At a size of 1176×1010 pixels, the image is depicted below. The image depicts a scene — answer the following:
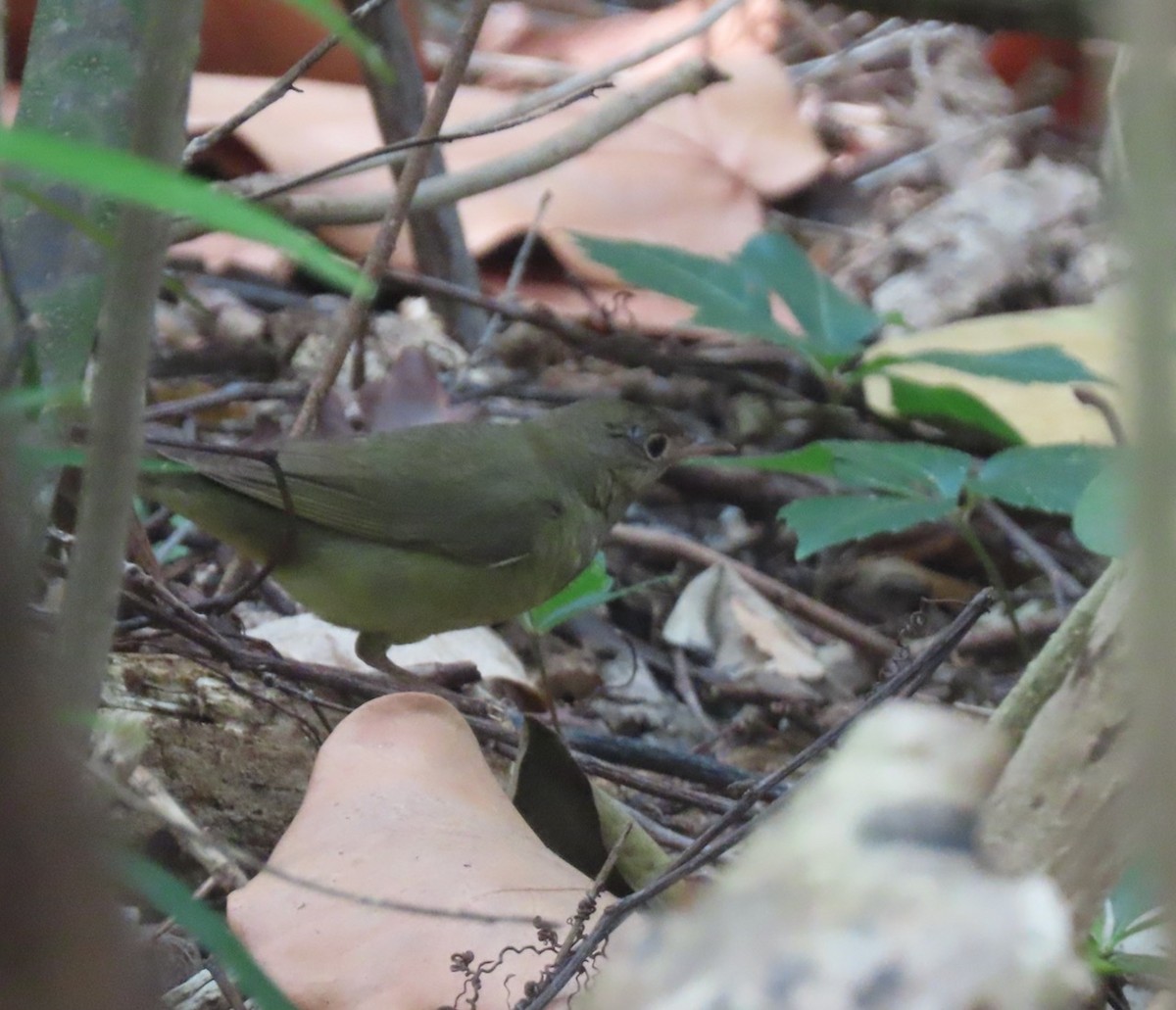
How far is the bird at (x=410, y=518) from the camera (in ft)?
11.0

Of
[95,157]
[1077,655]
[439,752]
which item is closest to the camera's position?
[95,157]

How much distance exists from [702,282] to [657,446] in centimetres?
52

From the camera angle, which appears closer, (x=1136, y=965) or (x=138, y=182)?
(x=138, y=182)

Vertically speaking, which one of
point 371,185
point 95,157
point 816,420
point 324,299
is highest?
point 95,157

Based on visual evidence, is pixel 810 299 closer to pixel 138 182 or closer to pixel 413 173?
pixel 413 173

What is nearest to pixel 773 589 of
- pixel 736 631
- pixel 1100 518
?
pixel 736 631

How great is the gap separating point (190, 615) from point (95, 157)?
165cm

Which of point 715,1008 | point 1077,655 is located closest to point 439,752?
point 1077,655

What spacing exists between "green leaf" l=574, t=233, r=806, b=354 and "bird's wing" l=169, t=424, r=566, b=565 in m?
0.74

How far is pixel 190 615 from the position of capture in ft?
7.98

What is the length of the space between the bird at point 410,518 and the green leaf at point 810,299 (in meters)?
0.80

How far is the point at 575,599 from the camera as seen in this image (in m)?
3.15

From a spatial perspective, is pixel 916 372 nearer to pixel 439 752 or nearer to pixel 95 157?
pixel 439 752

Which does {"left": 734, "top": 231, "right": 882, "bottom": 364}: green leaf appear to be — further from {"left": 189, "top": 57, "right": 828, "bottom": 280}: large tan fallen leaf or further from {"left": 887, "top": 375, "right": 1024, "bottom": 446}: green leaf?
{"left": 189, "top": 57, "right": 828, "bottom": 280}: large tan fallen leaf
